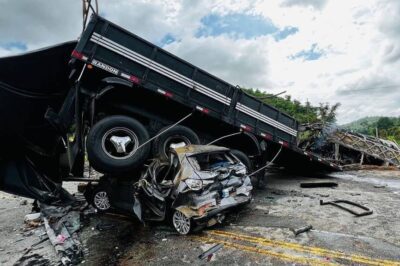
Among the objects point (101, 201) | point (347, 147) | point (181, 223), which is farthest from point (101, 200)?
point (347, 147)

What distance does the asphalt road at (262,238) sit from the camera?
165 inches

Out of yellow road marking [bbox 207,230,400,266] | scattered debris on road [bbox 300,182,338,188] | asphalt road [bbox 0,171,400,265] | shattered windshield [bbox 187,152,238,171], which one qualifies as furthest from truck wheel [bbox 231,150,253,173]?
yellow road marking [bbox 207,230,400,266]

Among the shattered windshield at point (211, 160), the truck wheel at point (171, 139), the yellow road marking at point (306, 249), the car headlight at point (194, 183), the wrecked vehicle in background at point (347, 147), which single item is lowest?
the yellow road marking at point (306, 249)

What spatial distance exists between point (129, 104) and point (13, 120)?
2237mm

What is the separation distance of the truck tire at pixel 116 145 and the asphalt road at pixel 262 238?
1230 mm

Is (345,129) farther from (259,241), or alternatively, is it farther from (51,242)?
(51,242)

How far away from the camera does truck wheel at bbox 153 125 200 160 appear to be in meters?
6.66

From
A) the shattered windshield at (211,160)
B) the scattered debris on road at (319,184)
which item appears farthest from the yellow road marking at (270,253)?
the scattered debris on road at (319,184)

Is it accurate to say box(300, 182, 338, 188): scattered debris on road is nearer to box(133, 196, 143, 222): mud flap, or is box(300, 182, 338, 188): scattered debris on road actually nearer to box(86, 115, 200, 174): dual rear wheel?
box(86, 115, 200, 174): dual rear wheel

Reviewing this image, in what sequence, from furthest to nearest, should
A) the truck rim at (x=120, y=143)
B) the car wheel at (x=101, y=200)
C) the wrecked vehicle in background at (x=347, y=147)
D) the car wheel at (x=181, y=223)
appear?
the wrecked vehicle in background at (x=347, y=147) < the car wheel at (x=101, y=200) < the truck rim at (x=120, y=143) < the car wheel at (x=181, y=223)

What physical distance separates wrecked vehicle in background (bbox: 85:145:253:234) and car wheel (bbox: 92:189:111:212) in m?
0.02

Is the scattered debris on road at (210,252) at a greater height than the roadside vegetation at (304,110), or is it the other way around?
the roadside vegetation at (304,110)

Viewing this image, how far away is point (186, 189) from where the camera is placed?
17.1ft

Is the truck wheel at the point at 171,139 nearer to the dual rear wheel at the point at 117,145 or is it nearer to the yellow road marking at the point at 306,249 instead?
the dual rear wheel at the point at 117,145
